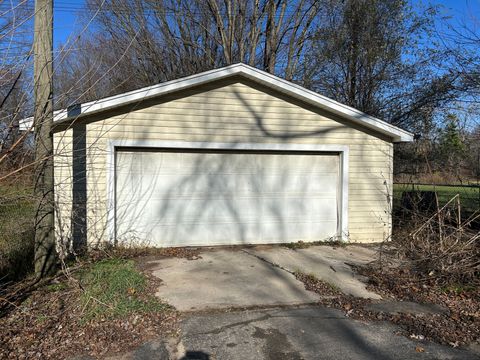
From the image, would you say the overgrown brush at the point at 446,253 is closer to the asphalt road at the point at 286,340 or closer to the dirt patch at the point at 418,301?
the dirt patch at the point at 418,301

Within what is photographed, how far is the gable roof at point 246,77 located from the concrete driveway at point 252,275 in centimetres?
278

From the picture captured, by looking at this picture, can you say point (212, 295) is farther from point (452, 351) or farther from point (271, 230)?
point (271, 230)

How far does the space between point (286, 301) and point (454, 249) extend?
2700 mm

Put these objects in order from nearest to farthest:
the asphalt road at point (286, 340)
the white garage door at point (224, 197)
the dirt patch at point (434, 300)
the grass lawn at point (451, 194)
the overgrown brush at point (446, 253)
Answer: the asphalt road at point (286, 340)
the dirt patch at point (434, 300)
the overgrown brush at point (446, 253)
the white garage door at point (224, 197)
the grass lawn at point (451, 194)

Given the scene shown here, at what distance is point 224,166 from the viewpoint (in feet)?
28.2

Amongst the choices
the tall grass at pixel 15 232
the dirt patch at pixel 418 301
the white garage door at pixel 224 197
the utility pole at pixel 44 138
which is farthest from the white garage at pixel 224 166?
the dirt patch at pixel 418 301

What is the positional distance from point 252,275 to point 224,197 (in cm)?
252

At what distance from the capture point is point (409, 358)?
3889mm

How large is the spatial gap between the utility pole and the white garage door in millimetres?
2186

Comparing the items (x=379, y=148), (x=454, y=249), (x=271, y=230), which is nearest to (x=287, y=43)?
(x=379, y=148)

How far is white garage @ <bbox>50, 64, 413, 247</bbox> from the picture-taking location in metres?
7.75

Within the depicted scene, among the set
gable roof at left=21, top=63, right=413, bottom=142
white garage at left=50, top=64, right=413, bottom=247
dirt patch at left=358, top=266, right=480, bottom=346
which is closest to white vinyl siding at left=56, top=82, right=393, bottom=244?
white garage at left=50, top=64, right=413, bottom=247

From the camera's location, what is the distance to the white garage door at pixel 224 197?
8.09 meters

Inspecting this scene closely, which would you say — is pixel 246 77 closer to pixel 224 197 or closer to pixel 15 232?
pixel 224 197
